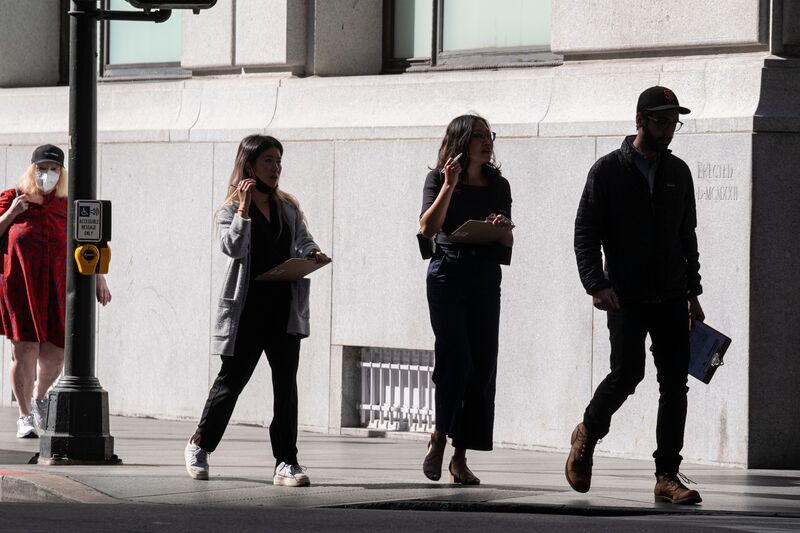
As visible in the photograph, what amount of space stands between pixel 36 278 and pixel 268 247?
3.40 meters

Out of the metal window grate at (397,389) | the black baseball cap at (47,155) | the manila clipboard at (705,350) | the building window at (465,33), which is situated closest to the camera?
the manila clipboard at (705,350)

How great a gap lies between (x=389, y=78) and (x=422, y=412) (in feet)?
8.12

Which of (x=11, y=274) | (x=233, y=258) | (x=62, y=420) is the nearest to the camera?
(x=233, y=258)

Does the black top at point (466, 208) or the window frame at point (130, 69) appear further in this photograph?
the window frame at point (130, 69)

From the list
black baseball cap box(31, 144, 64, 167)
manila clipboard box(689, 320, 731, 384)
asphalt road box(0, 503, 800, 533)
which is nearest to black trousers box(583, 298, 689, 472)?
manila clipboard box(689, 320, 731, 384)

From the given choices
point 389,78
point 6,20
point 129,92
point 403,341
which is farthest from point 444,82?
point 6,20

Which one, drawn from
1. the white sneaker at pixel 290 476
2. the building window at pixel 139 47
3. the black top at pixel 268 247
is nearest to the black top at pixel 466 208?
the black top at pixel 268 247

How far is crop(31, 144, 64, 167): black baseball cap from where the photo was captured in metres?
12.5

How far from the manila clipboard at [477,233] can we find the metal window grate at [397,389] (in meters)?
3.51

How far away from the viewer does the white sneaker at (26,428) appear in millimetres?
12695

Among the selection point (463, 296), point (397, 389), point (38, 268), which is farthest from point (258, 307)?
point (397, 389)

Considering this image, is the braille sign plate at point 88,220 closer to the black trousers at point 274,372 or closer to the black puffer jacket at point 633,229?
the black trousers at point 274,372

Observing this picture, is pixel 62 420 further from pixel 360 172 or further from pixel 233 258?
pixel 360 172

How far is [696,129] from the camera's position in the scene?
11.4m
